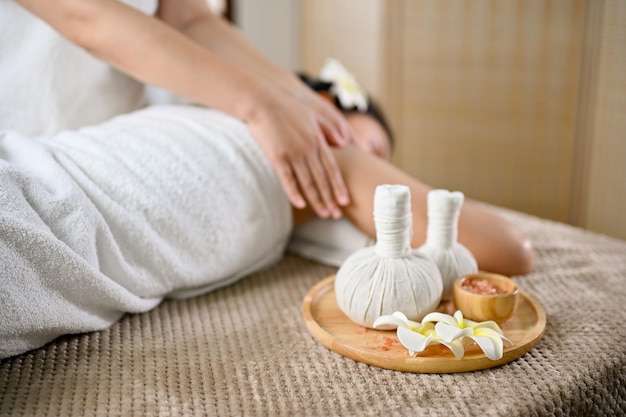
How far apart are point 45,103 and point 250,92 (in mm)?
407

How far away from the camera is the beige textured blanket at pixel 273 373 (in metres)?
0.98

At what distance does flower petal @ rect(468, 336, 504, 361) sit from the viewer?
1033mm

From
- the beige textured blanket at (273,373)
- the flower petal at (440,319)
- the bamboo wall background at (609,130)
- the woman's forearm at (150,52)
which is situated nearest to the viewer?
the beige textured blanket at (273,373)

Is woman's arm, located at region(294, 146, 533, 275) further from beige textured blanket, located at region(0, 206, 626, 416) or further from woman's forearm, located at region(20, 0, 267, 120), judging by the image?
woman's forearm, located at region(20, 0, 267, 120)

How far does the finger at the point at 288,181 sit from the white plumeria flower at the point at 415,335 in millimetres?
345

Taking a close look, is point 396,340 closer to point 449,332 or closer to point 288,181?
point 449,332

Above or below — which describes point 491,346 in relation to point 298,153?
below

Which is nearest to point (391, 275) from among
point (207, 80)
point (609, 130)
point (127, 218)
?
point (127, 218)

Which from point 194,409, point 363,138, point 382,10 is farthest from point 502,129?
point 194,409

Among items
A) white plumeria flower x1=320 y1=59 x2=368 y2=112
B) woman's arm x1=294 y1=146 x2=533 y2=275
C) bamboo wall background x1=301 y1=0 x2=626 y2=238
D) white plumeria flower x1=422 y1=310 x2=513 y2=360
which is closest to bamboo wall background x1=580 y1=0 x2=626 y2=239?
bamboo wall background x1=301 y1=0 x2=626 y2=238

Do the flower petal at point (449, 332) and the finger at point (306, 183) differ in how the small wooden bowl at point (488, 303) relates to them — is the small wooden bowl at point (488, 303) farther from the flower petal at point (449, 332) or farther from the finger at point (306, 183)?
the finger at point (306, 183)

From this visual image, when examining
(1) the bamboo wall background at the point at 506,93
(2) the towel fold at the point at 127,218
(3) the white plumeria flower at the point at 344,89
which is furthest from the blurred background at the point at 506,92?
(2) the towel fold at the point at 127,218

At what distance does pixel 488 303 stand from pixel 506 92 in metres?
1.51

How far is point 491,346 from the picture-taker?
104 centimetres
